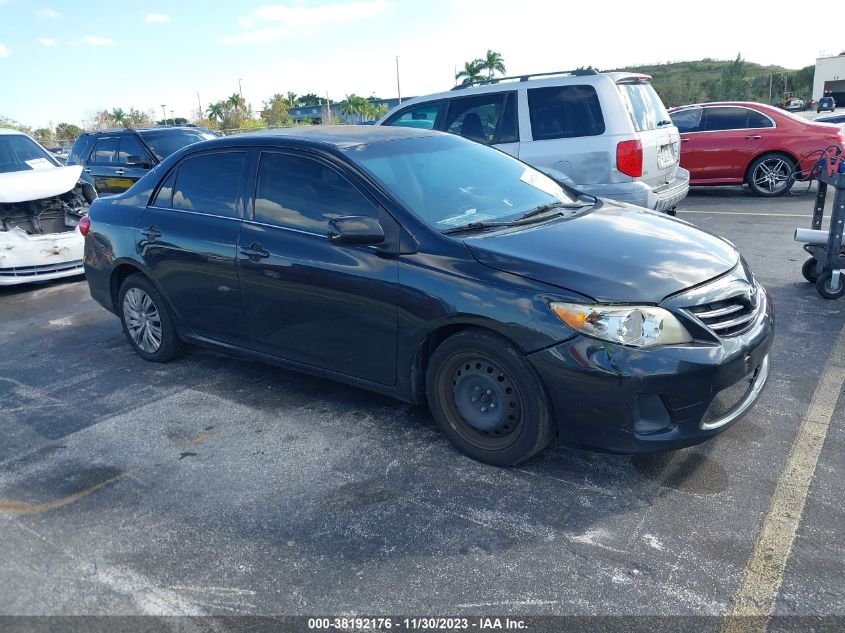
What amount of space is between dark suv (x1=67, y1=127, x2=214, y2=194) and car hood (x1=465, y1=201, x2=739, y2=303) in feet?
30.1

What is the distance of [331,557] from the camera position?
115 inches

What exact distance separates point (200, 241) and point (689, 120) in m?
9.99

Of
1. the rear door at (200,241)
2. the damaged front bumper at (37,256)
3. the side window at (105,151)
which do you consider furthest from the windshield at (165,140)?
the rear door at (200,241)

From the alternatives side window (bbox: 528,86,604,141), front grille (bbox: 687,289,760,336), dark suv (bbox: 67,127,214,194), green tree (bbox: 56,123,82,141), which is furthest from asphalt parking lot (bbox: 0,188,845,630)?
green tree (bbox: 56,123,82,141)

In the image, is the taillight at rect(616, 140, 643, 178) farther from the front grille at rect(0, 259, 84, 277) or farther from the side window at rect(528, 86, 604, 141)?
the front grille at rect(0, 259, 84, 277)

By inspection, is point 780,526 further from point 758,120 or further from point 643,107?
point 758,120

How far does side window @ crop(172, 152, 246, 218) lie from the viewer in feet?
14.9

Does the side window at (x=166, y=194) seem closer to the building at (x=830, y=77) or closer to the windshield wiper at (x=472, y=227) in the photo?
the windshield wiper at (x=472, y=227)

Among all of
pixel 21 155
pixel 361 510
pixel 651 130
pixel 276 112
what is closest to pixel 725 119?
pixel 651 130

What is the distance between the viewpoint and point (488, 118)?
8.39 metres

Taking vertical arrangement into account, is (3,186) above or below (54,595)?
above

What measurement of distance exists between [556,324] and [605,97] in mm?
5276

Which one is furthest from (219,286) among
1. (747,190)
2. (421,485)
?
(747,190)

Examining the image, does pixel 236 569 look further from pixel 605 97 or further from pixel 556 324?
pixel 605 97
